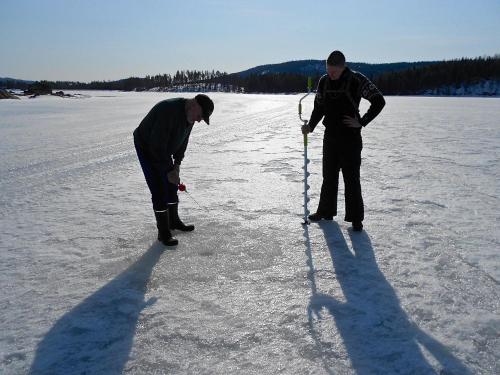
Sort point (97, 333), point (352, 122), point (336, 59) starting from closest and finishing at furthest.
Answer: point (97, 333)
point (336, 59)
point (352, 122)

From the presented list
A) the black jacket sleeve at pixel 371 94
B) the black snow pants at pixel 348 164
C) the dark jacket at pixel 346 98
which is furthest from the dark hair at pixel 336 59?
the black snow pants at pixel 348 164

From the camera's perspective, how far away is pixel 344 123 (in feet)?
14.4

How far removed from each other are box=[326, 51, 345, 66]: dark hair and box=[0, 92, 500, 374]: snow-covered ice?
188 cm

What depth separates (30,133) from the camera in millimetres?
13422

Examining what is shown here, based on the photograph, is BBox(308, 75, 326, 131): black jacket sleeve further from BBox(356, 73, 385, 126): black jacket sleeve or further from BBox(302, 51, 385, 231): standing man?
BBox(356, 73, 385, 126): black jacket sleeve

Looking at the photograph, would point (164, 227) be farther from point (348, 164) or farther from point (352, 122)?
point (352, 122)

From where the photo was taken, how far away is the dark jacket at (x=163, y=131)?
3.81 metres

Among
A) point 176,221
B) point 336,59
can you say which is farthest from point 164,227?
point 336,59

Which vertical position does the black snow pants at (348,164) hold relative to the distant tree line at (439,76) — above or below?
below

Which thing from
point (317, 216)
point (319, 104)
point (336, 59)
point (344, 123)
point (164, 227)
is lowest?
point (317, 216)

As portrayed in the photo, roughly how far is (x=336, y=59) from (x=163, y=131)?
1966 mm

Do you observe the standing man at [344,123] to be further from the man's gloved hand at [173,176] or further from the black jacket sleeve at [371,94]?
the man's gloved hand at [173,176]

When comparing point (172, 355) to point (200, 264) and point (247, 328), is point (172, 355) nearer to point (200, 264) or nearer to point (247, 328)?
point (247, 328)

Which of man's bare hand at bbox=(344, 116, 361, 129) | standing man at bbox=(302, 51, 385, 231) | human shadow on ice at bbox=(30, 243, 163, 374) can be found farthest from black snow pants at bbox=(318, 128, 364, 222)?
human shadow on ice at bbox=(30, 243, 163, 374)
